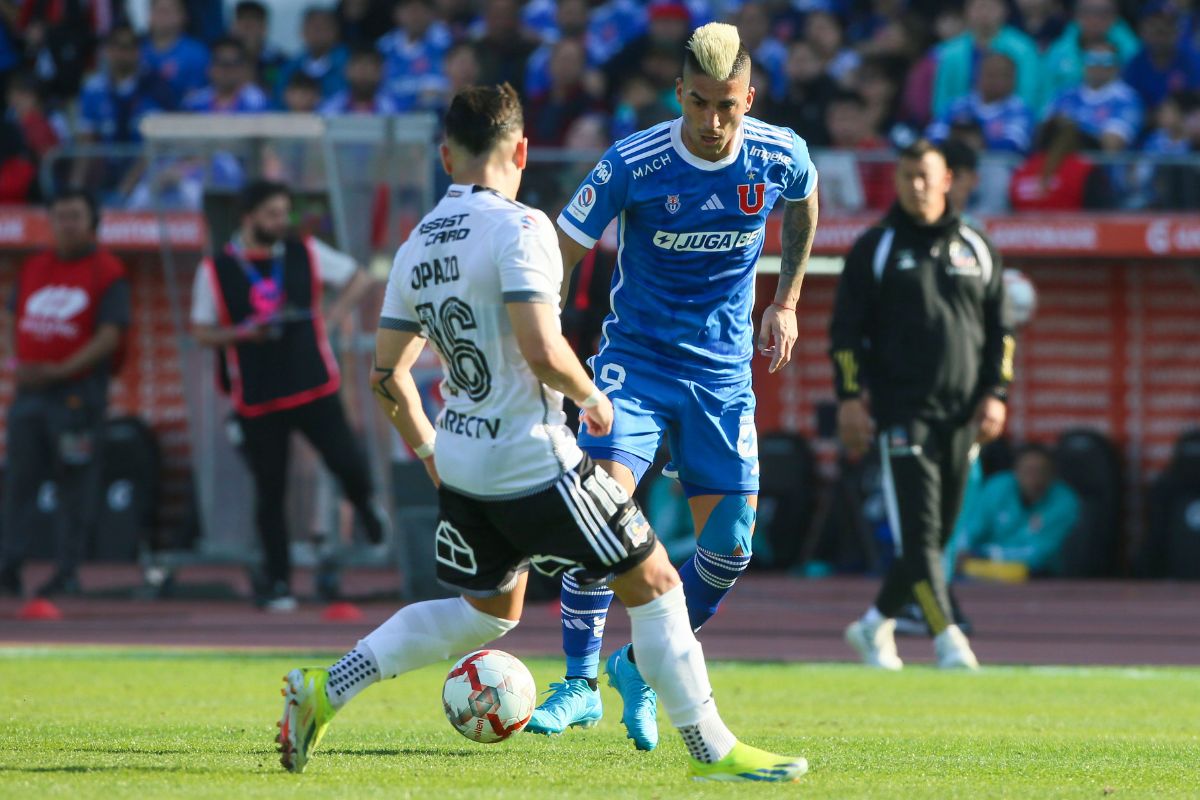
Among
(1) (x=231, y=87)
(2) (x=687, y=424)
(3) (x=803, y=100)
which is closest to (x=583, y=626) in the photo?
(2) (x=687, y=424)

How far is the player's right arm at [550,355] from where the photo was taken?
5.33m

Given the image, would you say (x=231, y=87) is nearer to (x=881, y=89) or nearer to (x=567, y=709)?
(x=881, y=89)

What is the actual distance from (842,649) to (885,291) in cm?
244

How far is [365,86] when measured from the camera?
18266mm

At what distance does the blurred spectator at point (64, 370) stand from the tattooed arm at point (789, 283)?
7665 millimetres

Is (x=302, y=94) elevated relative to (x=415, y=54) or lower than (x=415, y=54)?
lower

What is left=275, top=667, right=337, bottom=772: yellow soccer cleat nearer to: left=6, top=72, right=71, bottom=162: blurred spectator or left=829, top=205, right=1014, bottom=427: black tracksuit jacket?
left=829, top=205, right=1014, bottom=427: black tracksuit jacket

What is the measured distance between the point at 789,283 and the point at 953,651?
12.2 feet

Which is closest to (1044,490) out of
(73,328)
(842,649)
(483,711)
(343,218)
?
(842,649)

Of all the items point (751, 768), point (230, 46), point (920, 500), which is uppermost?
point (230, 46)

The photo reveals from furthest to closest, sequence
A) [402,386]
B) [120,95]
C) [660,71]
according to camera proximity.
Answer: [120,95]
[660,71]
[402,386]

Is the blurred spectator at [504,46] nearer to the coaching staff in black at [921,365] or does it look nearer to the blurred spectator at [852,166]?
the blurred spectator at [852,166]

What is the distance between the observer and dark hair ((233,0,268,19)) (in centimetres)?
2036

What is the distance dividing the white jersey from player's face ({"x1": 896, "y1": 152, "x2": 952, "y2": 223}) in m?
4.86
